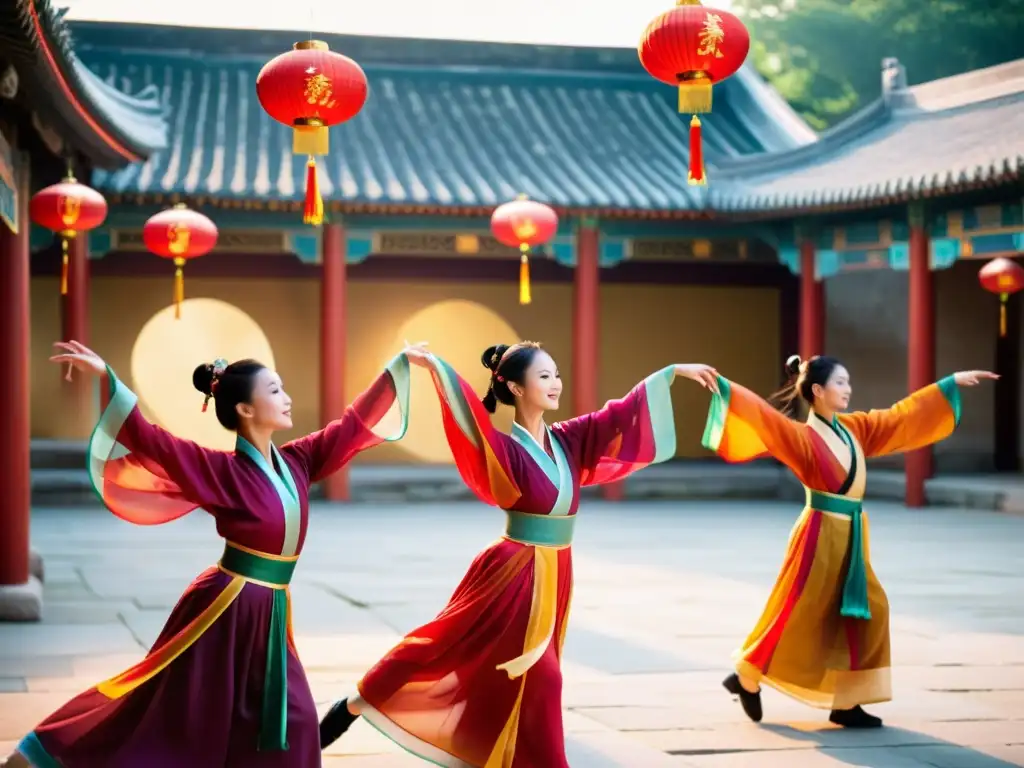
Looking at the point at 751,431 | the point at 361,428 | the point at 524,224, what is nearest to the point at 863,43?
the point at 524,224

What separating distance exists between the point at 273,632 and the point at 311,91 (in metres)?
4.08

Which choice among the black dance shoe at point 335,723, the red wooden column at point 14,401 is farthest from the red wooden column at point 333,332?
the black dance shoe at point 335,723

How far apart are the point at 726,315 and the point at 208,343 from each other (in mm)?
5568

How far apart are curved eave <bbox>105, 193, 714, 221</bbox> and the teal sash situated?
9.84 meters

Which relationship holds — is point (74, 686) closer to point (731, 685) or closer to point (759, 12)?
point (731, 685)

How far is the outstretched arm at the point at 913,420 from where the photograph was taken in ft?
18.2

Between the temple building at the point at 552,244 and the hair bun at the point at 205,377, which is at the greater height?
the temple building at the point at 552,244

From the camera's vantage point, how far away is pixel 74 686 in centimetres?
586

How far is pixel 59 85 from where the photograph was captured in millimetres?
7344

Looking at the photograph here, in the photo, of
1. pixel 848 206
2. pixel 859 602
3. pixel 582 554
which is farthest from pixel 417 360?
pixel 848 206

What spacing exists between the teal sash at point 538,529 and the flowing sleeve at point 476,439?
5cm

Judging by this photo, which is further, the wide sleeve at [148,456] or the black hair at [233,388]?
the black hair at [233,388]

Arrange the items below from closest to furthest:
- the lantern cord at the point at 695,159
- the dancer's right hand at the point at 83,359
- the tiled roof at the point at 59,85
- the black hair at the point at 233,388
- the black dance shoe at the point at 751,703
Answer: the dancer's right hand at the point at 83,359
the black hair at the point at 233,388
the black dance shoe at the point at 751,703
the tiled roof at the point at 59,85
the lantern cord at the point at 695,159

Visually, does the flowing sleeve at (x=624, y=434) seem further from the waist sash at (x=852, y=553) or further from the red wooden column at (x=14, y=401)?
the red wooden column at (x=14, y=401)
